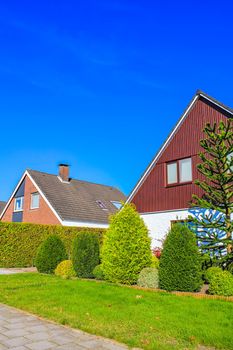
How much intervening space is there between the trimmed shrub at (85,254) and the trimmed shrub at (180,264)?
4.14 metres

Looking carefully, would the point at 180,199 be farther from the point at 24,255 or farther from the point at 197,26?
the point at 24,255

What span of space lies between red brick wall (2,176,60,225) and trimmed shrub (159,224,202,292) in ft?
55.2

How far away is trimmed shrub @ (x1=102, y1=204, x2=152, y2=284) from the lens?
12016 mm

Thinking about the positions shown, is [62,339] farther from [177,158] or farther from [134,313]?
[177,158]

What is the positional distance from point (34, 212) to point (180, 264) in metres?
20.6

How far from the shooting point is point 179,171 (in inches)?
664

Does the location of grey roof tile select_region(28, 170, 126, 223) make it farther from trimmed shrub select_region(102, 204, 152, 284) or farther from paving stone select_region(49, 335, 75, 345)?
paving stone select_region(49, 335, 75, 345)

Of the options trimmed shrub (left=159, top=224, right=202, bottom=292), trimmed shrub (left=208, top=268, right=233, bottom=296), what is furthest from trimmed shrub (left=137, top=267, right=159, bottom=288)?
trimmed shrub (left=208, top=268, right=233, bottom=296)

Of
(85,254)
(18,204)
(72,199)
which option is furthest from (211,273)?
(18,204)

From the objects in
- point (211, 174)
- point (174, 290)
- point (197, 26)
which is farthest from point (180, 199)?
point (197, 26)

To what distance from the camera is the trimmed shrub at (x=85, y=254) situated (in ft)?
45.4

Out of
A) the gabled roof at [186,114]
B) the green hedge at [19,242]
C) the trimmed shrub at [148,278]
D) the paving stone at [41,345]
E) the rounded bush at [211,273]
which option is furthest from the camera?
the green hedge at [19,242]

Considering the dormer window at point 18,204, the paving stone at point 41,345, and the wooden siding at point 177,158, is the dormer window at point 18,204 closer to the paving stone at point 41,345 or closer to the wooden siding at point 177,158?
the wooden siding at point 177,158

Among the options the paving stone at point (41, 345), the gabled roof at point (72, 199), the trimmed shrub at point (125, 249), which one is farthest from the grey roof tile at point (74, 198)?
the paving stone at point (41, 345)
